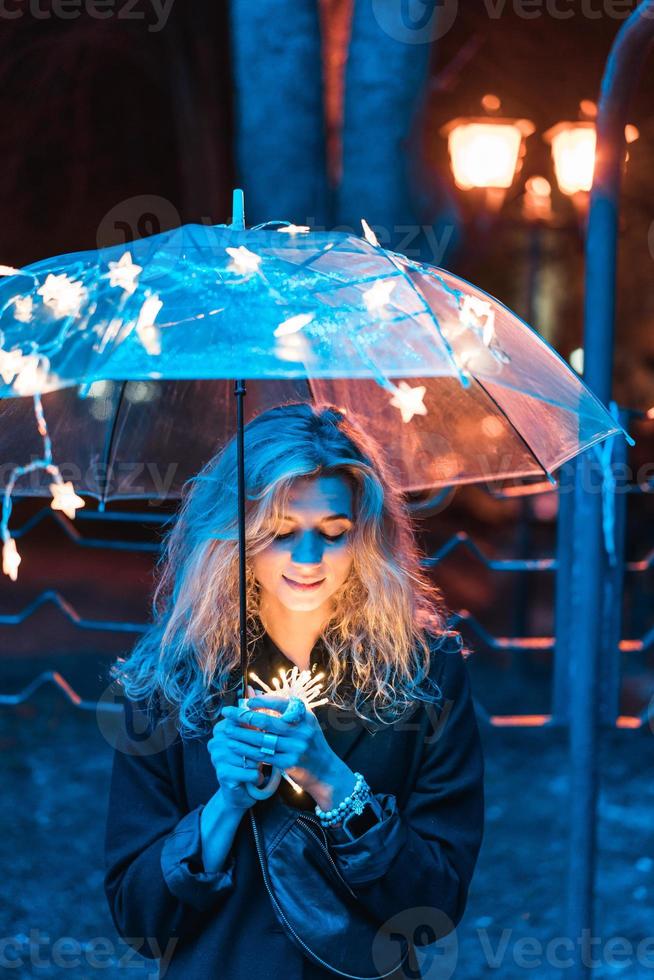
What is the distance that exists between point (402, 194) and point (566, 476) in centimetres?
152

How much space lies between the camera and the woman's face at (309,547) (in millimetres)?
2076

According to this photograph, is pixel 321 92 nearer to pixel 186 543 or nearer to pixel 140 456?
pixel 140 456

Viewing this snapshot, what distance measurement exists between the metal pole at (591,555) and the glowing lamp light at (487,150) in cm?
384

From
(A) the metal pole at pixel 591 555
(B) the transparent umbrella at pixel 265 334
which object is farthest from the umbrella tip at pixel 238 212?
(A) the metal pole at pixel 591 555

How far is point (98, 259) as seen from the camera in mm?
2029

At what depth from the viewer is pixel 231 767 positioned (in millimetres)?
1845

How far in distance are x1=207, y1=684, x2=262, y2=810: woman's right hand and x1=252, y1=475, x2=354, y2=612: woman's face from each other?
31 cm

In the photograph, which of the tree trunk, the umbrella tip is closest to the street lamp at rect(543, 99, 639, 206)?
the tree trunk

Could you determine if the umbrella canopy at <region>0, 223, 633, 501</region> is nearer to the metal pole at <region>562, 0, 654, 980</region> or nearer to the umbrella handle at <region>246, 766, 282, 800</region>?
the metal pole at <region>562, 0, 654, 980</region>

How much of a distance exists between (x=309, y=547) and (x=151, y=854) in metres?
0.60

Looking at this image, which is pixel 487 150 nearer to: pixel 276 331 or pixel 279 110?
pixel 279 110

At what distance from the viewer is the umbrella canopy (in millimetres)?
1768

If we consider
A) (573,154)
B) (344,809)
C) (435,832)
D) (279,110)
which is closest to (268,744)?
(344,809)

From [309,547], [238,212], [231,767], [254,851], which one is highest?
[238,212]
